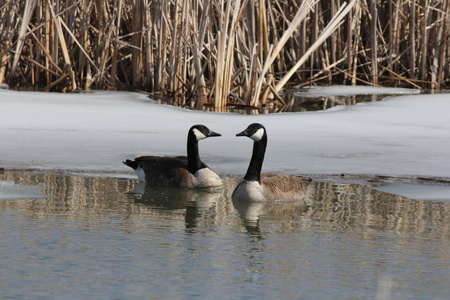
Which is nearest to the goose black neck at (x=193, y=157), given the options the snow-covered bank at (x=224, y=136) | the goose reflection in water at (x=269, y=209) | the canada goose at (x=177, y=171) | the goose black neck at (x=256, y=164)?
the canada goose at (x=177, y=171)

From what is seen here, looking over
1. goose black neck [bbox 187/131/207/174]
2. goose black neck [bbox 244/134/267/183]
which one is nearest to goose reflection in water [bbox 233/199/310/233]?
goose black neck [bbox 244/134/267/183]

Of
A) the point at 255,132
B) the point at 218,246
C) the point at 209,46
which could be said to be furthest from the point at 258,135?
the point at 209,46

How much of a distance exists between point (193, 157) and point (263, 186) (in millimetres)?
832

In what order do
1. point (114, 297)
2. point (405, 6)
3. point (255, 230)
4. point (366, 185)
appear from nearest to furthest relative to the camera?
point (114, 297) < point (255, 230) < point (366, 185) < point (405, 6)

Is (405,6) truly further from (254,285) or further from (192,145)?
(254,285)

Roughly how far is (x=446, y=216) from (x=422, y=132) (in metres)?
3.18

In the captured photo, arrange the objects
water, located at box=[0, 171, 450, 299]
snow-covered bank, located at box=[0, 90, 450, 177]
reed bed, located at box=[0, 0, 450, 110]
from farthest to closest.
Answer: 1. reed bed, located at box=[0, 0, 450, 110]
2. snow-covered bank, located at box=[0, 90, 450, 177]
3. water, located at box=[0, 171, 450, 299]

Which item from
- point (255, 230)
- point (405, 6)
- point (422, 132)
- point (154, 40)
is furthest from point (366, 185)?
point (405, 6)

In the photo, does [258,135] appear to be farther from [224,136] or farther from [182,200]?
[224,136]

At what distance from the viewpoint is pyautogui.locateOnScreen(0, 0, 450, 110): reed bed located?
9.41 metres

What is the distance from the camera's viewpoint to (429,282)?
3197 millimetres

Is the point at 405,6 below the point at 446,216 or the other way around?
the other way around

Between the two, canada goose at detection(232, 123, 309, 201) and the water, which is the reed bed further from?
the water

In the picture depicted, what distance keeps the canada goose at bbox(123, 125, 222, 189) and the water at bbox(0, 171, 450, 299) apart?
0.92 ft
